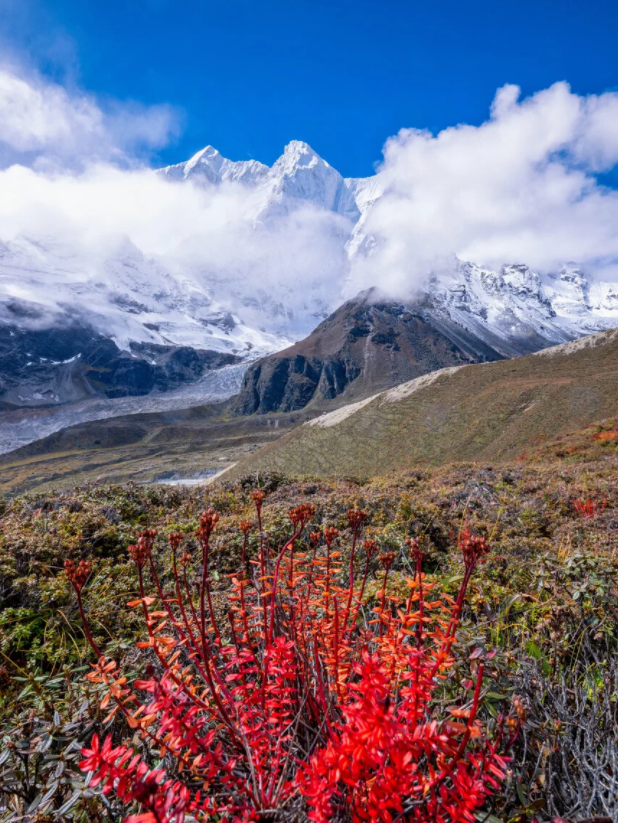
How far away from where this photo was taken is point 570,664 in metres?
2.50

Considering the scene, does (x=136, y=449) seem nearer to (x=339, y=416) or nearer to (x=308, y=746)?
(x=339, y=416)

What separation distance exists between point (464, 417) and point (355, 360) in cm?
14933

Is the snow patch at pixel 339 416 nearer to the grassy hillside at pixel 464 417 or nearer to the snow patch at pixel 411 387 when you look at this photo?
the grassy hillside at pixel 464 417

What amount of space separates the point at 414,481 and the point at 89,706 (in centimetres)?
846

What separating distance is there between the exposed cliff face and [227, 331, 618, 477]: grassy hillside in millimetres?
126807

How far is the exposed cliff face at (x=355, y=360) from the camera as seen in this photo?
164 meters

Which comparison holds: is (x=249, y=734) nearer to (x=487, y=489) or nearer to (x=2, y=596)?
(x=2, y=596)

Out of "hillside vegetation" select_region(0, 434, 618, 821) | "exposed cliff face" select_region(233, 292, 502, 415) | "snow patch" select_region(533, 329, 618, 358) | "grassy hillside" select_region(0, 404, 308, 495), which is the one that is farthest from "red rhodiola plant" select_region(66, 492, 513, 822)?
"exposed cliff face" select_region(233, 292, 502, 415)

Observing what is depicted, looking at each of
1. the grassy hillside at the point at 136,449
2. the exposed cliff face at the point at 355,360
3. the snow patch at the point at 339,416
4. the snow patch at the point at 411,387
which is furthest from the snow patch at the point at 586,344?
the exposed cliff face at the point at 355,360

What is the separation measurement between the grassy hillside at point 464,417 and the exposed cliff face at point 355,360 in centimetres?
12681

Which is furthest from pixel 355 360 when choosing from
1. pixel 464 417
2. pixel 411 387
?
pixel 464 417

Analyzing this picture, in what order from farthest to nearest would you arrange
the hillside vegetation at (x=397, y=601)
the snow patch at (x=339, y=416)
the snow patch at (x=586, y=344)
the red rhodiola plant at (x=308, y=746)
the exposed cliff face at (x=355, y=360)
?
the exposed cliff face at (x=355, y=360), the snow patch at (x=339, y=416), the snow patch at (x=586, y=344), the hillside vegetation at (x=397, y=601), the red rhodiola plant at (x=308, y=746)

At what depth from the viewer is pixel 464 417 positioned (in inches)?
887

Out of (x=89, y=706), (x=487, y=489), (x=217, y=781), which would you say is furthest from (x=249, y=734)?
(x=487, y=489)
